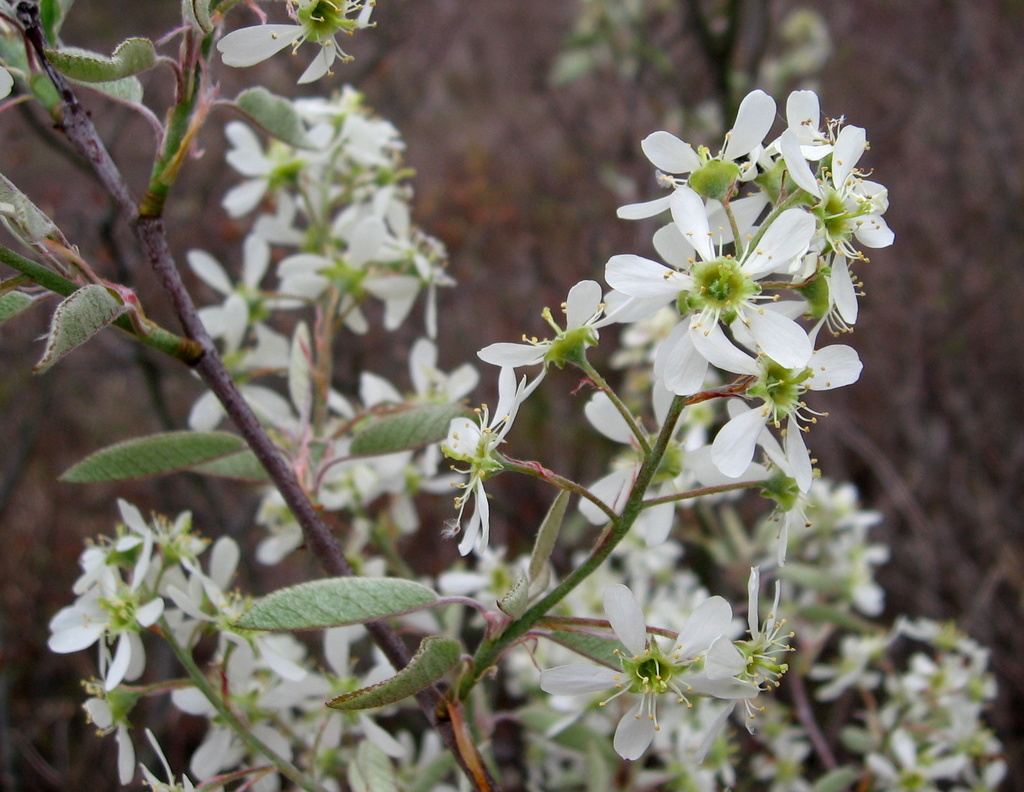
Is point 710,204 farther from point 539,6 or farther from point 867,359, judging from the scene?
point 539,6

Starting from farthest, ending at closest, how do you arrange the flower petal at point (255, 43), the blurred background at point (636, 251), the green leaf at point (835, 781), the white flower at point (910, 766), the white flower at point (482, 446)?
the blurred background at point (636, 251) < the white flower at point (910, 766) < the green leaf at point (835, 781) < the flower petal at point (255, 43) < the white flower at point (482, 446)

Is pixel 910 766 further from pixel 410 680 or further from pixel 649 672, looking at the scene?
pixel 410 680

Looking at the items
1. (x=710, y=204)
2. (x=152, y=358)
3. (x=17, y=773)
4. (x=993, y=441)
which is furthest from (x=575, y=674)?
(x=993, y=441)

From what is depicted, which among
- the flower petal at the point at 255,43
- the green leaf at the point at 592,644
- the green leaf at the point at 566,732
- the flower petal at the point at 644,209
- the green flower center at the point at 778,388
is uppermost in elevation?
the flower petal at the point at 255,43

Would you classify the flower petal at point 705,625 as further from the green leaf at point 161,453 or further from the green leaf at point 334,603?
the green leaf at point 161,453

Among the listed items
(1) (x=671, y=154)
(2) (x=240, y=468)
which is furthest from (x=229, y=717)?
(1) (x=671, y=154)

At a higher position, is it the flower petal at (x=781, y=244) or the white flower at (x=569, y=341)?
the flower petal at (x=781, y=244)

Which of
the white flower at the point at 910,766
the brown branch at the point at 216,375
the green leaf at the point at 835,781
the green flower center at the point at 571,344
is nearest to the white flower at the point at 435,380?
the brown branch at the point at 216,375

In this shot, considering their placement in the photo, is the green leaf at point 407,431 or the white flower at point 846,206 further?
the green leaf at point 407,431
